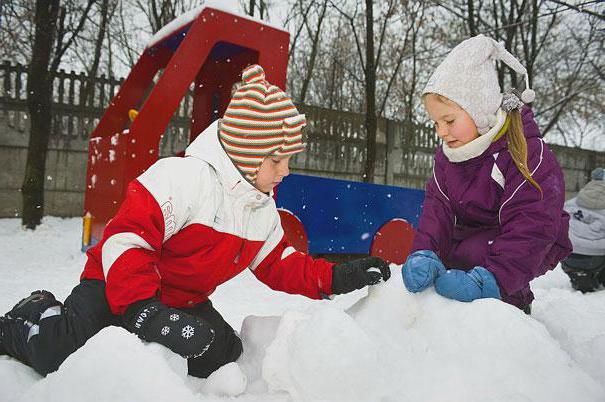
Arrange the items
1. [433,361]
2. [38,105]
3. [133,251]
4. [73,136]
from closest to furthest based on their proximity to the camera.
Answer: [433,361]
[133,251]
[38,105]
[73,136]

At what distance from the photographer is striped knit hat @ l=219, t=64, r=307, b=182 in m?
1.63

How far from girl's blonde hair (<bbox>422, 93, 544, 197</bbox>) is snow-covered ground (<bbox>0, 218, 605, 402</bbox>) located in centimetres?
54

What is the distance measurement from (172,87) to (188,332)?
2.45 m

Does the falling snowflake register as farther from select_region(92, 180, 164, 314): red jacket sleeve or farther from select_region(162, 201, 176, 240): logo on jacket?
select_region(162, 201, 176, 240): logo on jacket

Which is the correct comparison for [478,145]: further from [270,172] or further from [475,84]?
[270,172]

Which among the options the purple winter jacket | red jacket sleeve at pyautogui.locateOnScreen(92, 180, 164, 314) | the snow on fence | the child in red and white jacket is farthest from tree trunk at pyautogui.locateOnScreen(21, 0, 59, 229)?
the purple winter jacket

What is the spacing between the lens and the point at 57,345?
1.35m

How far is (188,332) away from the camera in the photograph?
1209mm

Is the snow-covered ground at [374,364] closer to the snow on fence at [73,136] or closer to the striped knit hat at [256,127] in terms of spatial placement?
the striped knit hat at [256,127]

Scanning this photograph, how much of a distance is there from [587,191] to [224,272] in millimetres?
3838

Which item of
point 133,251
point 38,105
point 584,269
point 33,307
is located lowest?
point 584,269

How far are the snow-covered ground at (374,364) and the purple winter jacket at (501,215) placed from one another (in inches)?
11.7

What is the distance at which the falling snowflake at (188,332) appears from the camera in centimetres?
120

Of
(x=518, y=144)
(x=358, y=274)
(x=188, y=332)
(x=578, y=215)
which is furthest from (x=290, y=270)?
(x=578, y=215)
